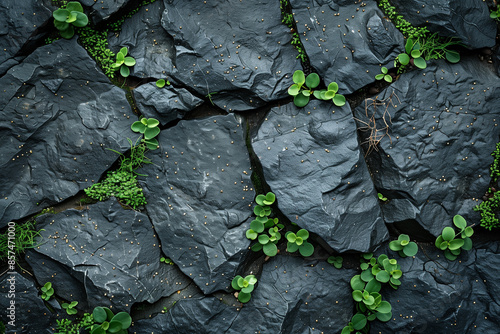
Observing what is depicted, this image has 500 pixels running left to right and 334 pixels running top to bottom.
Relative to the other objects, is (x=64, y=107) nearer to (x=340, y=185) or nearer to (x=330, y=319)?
(x=340, y=185)

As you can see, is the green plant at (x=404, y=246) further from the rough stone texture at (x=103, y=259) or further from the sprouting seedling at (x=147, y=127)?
the sprouting seedling at (x=147, y=127)

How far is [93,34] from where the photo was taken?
421cm

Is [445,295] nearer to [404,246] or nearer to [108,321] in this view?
[404,246]

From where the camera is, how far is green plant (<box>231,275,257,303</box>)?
405 centimetres

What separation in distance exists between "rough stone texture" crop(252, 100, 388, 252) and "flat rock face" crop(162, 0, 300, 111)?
1.24 ft

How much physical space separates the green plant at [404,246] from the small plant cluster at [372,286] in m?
0.12

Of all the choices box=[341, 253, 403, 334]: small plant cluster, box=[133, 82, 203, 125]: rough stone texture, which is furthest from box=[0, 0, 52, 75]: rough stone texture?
box=[341, 253, 403, 334]: small plant cluster

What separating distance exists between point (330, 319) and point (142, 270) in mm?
1699

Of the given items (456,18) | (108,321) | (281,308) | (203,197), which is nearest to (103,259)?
(108,321)

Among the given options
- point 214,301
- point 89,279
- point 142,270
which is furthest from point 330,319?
point 89,279

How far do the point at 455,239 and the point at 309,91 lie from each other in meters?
1.81

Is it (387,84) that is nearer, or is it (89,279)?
(89,279)

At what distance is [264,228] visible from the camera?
416 centimetres

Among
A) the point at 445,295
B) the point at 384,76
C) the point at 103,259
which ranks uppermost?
the point at 384,76
